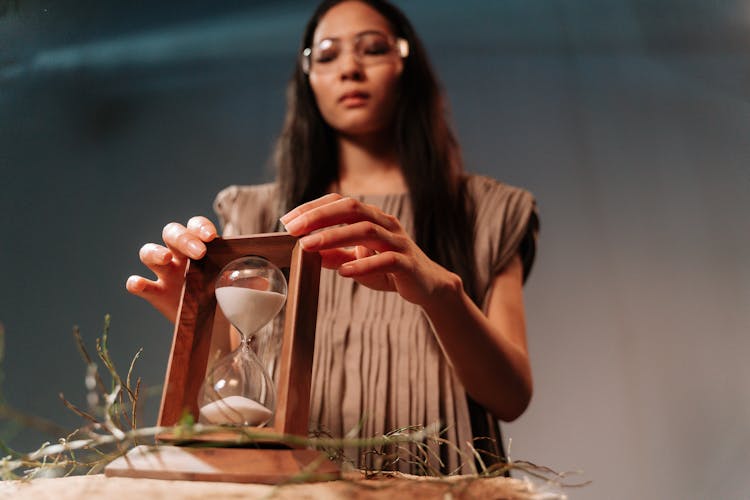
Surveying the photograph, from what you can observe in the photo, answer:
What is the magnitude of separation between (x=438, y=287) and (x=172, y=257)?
28 centimetres

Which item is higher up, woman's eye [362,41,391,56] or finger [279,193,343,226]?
woman's eye [362,41,391,56]

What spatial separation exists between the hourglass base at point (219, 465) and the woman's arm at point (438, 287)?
170 mm

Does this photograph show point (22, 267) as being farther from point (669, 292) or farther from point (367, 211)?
point (669, 292)

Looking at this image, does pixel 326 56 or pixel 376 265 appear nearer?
pixel 376 265

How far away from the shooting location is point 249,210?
1260 mm

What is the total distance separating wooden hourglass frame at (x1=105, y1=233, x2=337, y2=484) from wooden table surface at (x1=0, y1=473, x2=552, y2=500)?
0.01 metres

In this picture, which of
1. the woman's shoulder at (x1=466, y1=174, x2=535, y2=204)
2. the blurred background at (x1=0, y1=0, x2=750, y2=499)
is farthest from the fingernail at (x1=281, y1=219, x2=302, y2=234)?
the blurred background at (x1=0, y1=0, x2=750, y2=499)

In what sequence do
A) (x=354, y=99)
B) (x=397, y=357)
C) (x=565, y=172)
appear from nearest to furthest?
1. (x=397, y=357)
2. (x=354, y=99)
3. (x=565, y=172)

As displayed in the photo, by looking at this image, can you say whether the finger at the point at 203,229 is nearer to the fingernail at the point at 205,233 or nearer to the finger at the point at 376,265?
the fingernail at the point at 205,233

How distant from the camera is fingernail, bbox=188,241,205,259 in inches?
22.9

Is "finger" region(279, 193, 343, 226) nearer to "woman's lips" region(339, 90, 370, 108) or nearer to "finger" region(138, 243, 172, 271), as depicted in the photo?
"finger" region(138, 243, 172, 271)

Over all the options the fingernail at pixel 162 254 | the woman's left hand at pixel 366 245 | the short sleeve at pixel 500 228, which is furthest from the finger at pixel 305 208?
the short sleeve at pixel 500 228

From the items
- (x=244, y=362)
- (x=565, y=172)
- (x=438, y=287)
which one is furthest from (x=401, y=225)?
(x=565, y=172)

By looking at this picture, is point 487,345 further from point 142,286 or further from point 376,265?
point 142,286
